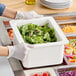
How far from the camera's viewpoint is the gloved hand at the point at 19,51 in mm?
1829

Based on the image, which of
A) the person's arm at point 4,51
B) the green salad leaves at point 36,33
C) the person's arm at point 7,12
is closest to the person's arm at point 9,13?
the person's arm at point 7,12

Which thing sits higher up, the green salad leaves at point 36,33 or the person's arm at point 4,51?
the green salad leaves at point 36,33

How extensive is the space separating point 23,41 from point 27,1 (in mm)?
1059

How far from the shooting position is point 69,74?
202 centimetres

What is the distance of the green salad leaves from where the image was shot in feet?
6.27

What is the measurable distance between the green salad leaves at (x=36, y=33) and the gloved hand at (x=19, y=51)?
77 mm

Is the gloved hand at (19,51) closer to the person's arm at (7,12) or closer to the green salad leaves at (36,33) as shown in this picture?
the green salad leaves at (36,33)

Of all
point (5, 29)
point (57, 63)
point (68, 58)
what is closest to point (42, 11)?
point (5, 29)

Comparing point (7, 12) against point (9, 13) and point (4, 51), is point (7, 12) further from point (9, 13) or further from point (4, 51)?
point (4, 51)

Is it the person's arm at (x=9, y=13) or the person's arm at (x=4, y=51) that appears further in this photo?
the person's arm at (x=9, y=13)

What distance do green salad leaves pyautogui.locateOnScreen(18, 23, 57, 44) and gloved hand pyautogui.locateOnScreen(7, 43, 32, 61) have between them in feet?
0.25

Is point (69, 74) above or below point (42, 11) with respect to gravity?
below

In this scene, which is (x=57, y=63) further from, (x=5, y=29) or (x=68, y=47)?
(x=5, y=29)

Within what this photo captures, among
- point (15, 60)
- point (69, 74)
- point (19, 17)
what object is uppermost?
point (19, 17)
